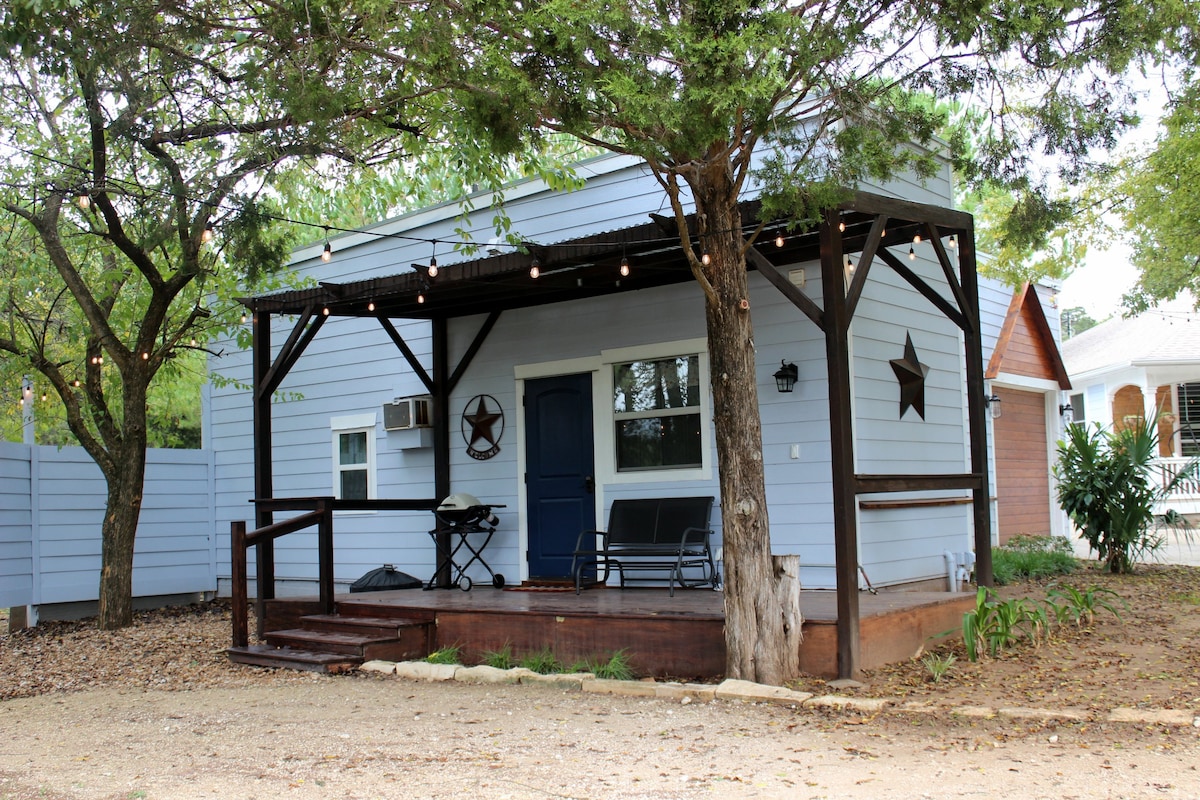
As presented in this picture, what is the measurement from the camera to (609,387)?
9.00 m

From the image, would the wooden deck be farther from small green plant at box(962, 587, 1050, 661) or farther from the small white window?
the small white window

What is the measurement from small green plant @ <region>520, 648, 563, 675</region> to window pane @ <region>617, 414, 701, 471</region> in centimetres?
208

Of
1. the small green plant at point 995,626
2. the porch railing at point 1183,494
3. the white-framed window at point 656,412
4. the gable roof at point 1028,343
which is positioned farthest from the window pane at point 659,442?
the porch railing at point 1183,494

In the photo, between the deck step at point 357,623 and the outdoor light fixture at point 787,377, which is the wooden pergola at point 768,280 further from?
the deck step at point 357,623

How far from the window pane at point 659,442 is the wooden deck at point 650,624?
1.06 metres

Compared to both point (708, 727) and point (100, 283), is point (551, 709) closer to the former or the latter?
point (708, 727)

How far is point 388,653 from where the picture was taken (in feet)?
25.0

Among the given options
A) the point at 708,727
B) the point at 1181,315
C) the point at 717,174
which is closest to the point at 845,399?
the point at 717,174

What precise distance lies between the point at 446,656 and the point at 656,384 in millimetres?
2788

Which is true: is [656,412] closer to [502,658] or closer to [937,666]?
[502,658]

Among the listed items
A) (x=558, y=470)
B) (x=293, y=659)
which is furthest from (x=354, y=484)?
(x=293, y=659)

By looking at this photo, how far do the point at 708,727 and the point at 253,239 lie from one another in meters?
5.54

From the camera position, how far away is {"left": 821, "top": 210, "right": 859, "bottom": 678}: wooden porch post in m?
6.07

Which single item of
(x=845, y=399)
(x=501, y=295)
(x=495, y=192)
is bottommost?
(x=845, y=399)
